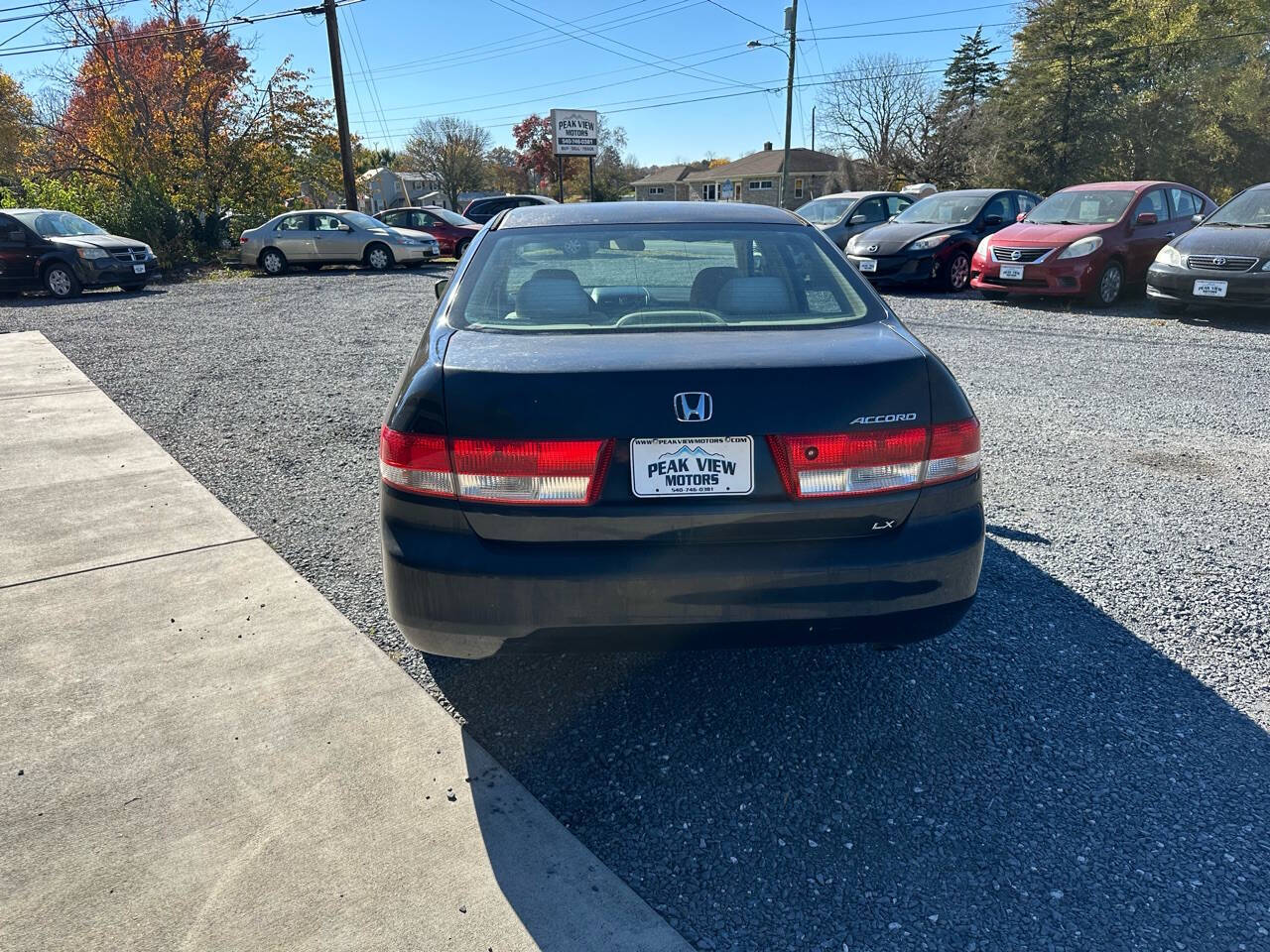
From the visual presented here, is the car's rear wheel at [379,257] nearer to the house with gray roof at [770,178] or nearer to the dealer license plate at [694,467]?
the dealer license plate at [694,467]

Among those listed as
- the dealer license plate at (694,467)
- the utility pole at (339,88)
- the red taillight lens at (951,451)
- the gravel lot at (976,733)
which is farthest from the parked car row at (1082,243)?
the utility pole at (339,88)

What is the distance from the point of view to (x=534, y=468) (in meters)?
2.20

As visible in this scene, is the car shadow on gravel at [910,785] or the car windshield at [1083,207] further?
the car windshield at [1083,207]

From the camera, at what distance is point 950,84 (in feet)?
182

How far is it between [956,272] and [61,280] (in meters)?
15.1

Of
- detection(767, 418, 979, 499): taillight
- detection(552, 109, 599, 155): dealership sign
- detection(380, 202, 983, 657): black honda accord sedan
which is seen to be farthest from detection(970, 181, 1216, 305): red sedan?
detection(552, 109, 599, 155): dealership sign

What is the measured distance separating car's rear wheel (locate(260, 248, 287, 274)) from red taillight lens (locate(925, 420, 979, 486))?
66.3 ft

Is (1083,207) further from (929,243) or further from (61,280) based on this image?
(61,280)

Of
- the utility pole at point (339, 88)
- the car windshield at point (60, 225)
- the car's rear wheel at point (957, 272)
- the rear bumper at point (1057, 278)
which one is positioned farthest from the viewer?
the utility pole at point (339, 88)

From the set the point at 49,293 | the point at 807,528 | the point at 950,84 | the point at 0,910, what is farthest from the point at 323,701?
the point at 950,84

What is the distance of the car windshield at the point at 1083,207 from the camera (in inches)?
440

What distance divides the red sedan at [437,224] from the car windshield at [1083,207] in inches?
566

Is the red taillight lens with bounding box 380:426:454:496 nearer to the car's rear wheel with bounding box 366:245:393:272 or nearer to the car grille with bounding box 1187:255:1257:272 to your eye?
the car grille with bounding box 1187:255:1257:272

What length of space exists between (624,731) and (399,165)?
299ft
